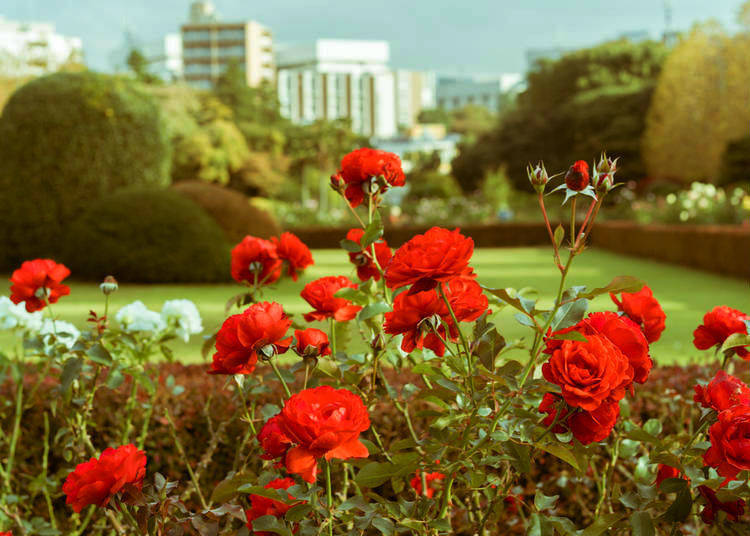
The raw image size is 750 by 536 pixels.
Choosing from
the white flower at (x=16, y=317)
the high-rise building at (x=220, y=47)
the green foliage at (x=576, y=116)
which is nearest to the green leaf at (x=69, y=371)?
the white flower at (x=16, y=317)

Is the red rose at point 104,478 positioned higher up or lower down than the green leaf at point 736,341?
lower down

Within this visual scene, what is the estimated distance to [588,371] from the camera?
991 millimetres

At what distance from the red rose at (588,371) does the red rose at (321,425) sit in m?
0.26

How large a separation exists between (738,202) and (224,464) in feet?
34.9

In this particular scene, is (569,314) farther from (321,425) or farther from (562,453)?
(321,425)

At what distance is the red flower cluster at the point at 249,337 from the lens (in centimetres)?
112

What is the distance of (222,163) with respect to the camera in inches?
1209

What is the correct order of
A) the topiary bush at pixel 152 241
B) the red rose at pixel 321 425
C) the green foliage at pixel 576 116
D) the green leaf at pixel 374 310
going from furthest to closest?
the green foliage at pixel 576 116 → the topiary bush at pixel 152 241 → the green leaf at pixel 374 310 → the red rose at pixel 321 425

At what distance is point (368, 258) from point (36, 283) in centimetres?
81

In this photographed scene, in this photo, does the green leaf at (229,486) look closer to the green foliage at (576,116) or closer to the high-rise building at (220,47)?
the green foliage at (576,116)

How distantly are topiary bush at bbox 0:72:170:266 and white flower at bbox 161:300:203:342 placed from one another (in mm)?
8415

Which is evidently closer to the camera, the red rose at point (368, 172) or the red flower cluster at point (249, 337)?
the red flower cluster at point (249, 337)

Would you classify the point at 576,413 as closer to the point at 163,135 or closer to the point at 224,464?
the point at 224,464

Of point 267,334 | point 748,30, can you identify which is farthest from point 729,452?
point 748,30
